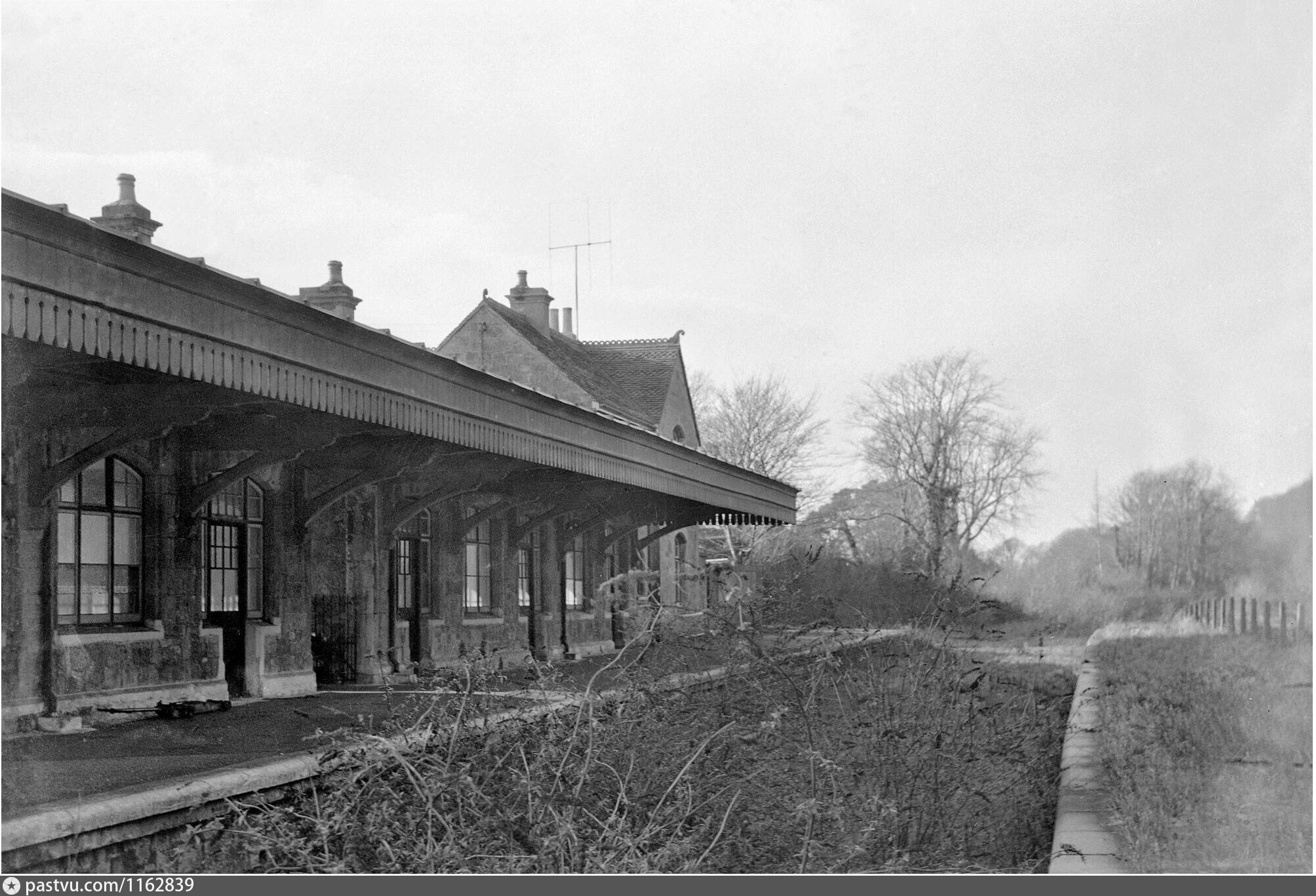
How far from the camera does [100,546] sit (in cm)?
1045

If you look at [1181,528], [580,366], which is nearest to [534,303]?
[580,366]

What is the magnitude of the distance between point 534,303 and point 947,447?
15493 mm

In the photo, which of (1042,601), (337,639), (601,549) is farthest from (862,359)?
(601,549)

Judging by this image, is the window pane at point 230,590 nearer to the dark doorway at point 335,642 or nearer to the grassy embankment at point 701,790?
the dark doorway at point 335,642

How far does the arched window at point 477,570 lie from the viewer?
57.0 feet

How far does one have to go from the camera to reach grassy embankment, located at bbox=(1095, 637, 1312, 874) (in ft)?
19.8

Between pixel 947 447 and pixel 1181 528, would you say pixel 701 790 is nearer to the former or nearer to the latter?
pixel 1181 528

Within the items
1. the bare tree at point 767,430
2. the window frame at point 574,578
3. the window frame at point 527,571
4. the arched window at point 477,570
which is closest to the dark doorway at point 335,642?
the arched window at point 477,570

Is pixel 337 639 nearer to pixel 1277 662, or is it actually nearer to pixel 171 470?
pixel 171 470

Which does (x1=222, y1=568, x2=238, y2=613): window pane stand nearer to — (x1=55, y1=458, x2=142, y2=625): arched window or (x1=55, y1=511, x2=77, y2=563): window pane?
(x1=55, y1=458, x2=142, y2=625): arched window

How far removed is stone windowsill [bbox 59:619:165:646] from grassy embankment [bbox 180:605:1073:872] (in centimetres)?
345

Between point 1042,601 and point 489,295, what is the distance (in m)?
16.6

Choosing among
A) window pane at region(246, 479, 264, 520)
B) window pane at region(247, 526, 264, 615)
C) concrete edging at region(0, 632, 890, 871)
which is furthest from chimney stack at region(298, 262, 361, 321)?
concrete edging at region(0, 632, 890, 871)

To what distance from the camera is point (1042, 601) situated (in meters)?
9.82
